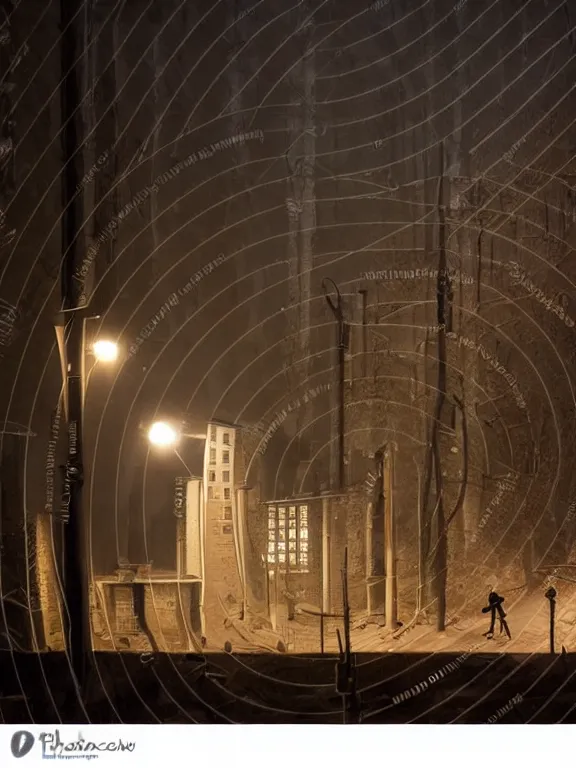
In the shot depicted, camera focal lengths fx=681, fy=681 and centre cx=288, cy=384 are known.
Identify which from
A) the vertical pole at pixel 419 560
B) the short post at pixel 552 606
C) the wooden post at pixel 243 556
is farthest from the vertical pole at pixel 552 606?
the wooden post at pixel 243 556

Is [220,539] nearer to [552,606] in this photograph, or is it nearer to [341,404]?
[341,404]

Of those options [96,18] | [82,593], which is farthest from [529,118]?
[82,593]

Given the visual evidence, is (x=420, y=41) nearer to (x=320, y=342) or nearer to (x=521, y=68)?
(x=521, y=68)

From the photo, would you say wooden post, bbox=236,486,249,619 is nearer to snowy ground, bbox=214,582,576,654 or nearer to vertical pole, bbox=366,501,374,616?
snowy ground, bbox=214,582,576,654

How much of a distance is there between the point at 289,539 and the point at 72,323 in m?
0.42

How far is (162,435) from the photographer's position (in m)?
0.94

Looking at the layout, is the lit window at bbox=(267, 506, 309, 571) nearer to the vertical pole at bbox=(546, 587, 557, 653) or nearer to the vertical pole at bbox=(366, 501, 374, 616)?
the vertical pole at bbox=(366, 501, 374, 616)

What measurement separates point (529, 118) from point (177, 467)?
679 millimetres

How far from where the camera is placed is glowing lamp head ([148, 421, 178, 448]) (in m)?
0.94

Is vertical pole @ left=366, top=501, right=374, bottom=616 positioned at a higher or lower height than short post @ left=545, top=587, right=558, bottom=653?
higher

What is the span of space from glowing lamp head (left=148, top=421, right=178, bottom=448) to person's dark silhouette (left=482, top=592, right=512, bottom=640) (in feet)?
1.58
